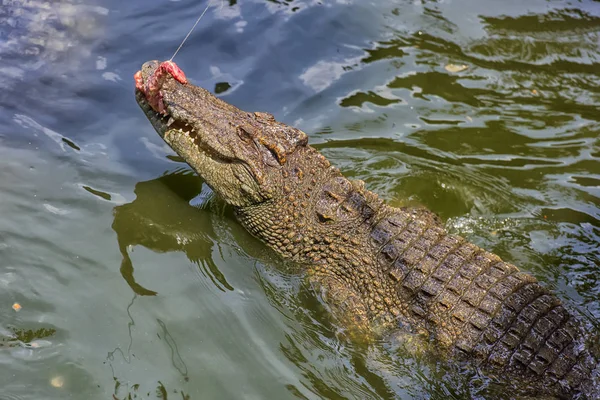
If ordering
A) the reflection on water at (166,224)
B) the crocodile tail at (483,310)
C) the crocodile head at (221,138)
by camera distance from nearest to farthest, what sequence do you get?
1. the crocodile tail at (483,310)
2. the reflection on water at (166,224)
3. the crocodile head at (221,138)

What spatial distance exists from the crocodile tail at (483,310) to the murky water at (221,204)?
322mm

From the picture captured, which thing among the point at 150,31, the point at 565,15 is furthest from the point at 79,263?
the point at 565,15

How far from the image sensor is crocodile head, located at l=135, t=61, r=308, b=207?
4629mm

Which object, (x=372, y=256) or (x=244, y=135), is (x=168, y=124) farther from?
(x=372, y=256)

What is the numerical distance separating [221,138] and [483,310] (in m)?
2.56

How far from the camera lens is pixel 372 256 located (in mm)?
4371

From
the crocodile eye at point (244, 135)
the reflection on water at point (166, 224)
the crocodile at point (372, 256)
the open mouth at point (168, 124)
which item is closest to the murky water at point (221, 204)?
the reflection on water at point (166, 224)

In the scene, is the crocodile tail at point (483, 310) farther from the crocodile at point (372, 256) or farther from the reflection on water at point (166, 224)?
the reflection on water at point (166, 224)

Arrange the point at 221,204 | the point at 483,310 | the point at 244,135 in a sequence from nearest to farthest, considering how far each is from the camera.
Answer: the point at 483,310, the point at 244,135, the point at 221,204

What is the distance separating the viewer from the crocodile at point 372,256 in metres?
3.82

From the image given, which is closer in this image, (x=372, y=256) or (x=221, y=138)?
(x=372, y=256)

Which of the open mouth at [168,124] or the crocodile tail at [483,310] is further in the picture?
the open mouth at [168,124]

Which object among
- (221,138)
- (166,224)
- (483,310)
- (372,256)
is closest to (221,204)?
(166,224)

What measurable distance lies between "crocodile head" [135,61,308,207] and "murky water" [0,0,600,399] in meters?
0.50
